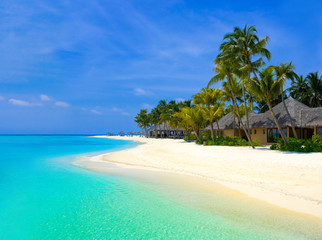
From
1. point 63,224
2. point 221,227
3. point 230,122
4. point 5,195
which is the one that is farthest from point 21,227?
point 230,122

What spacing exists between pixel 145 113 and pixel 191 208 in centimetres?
5809

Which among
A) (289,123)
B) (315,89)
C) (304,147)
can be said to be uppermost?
(315,89)

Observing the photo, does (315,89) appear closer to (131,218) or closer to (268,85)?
(268,85)

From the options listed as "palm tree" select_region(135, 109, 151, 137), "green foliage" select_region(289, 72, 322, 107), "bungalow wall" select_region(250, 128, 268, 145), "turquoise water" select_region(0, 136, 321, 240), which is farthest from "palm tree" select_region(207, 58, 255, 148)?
"palm tree" select_region(135, 109, 151, 137)

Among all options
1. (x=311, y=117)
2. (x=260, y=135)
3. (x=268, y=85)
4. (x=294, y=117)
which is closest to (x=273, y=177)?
(x=268, y=85)

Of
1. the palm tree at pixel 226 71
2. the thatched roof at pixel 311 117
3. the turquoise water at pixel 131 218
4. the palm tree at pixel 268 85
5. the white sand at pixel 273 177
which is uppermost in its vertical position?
the palm tree at pixel 226 71

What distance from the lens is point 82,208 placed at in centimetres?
584

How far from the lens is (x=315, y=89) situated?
103ft

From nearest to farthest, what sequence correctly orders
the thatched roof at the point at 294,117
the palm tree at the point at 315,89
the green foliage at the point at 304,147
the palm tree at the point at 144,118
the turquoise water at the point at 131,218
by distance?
the turquoise water at the point at 131,218, the green foliage at the point at 304,147, the thatched roof at the point at 294,117, the palm tree at the point at 315,89, the palm tree at the point at 144,118

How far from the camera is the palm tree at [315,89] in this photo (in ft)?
102

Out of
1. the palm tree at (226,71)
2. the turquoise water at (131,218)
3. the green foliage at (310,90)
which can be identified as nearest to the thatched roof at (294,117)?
the palm tree at (226,71)

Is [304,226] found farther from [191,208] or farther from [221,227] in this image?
[191,208]

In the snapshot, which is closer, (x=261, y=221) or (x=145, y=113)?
(x=261, y=221)

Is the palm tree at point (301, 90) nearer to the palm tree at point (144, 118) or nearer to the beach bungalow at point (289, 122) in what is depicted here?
the beach bungalow at point (289, 122)
